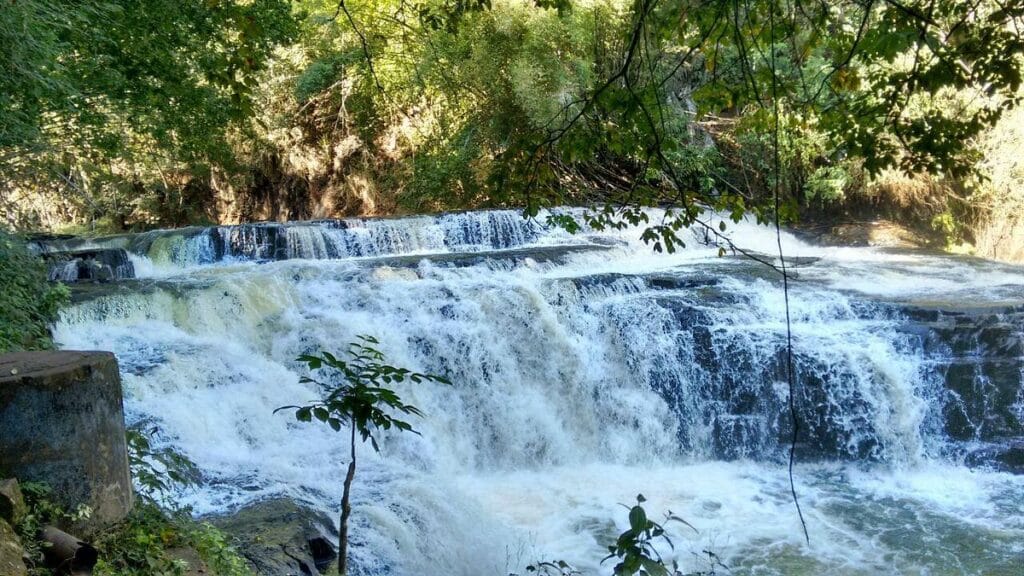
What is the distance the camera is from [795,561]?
19.2 feet

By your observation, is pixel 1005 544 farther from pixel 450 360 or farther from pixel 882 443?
pixel 450 360

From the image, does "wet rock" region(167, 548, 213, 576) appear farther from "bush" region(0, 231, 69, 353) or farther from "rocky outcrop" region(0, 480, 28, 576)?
"bush" region(0, 231, 69, 353)

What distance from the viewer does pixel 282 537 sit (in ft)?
15.1

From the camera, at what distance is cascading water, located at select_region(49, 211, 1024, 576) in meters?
6.07

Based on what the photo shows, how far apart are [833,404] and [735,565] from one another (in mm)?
3142

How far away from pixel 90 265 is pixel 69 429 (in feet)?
26.3

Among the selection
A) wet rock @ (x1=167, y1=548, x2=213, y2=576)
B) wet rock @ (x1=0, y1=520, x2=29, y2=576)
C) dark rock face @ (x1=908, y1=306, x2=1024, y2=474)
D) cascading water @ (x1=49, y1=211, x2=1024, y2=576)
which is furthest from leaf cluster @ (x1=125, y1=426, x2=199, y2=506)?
dark rock face @ (x1=908, y1=306, x2=1024, y2=474)

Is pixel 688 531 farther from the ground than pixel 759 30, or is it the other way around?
pixel 759 30

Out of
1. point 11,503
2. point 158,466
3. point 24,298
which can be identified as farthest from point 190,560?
point 24,298

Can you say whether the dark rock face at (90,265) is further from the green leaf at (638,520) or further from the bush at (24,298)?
the green leaf at (638,520)

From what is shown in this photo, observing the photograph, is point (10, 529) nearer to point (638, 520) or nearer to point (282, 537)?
point (638, 520)

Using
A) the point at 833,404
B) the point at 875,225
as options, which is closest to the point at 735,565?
the point at 833,404

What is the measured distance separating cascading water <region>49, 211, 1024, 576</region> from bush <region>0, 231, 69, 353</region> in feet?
1.32

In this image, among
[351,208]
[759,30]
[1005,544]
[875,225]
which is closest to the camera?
[759,30]
